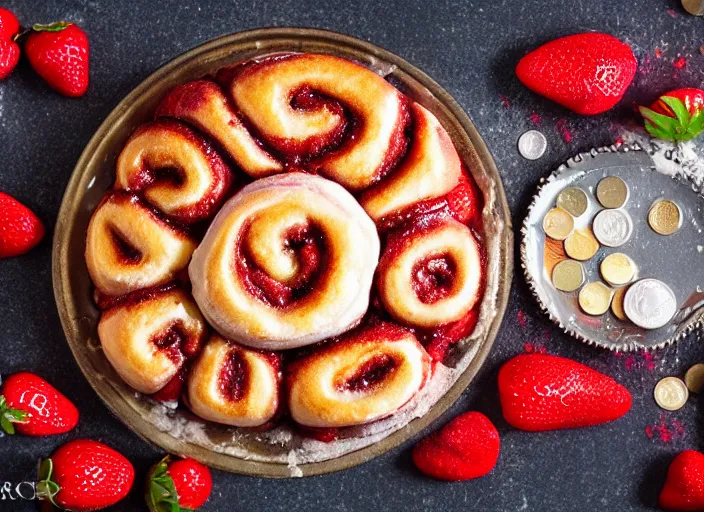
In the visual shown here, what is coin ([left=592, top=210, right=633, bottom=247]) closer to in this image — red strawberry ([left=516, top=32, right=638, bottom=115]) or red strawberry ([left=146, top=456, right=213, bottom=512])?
red strawberry ([left=516, top=32, right=638, bottom=115])

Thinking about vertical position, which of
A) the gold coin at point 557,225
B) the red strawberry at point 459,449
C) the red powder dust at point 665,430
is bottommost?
the red powder dust at point 665,430

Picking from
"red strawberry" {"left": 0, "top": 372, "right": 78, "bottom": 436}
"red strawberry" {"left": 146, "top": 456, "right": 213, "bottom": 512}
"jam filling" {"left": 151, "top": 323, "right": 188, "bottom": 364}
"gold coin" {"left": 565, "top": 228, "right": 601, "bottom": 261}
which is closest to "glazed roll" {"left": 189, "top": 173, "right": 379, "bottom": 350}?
"jam filling" {"left": 151, "top": 323, "right": 188, "bottom": 364}

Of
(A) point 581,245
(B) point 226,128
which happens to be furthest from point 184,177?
(A) point 581,245

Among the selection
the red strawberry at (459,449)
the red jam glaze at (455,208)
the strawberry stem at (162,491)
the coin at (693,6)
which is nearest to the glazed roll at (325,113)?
the red jam glaze at (455,208)

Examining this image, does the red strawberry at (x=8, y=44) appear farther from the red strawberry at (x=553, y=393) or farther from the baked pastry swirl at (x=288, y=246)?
the red strawberry at (x=553, y=393)

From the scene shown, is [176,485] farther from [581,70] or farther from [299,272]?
[581,70]
